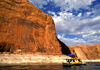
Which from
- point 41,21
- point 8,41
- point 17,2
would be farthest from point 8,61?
point 17,2

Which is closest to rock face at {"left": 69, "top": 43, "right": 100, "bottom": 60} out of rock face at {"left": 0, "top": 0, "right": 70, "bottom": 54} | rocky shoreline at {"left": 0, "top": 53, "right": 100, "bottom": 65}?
rock face at {"left": 0, "top": 0, "right": 70, "bottom": 54}

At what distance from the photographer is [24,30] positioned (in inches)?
1549

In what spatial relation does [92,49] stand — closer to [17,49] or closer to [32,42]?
[32,42]

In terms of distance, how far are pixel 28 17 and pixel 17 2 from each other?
9.18 meters

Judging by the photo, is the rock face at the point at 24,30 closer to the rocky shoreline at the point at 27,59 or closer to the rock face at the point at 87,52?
the rocky shoreline at the point at 27,59

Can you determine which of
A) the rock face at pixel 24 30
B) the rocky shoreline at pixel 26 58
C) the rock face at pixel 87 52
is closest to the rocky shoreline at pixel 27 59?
the rocky shoreline at pixel 26 58

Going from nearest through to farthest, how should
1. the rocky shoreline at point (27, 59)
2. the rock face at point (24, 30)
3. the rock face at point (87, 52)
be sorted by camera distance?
the rocky shoreline at point (27, 59)
the rock face at point (24, 30)
the rock face at point (87, 52)

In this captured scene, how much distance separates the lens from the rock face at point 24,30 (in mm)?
35625

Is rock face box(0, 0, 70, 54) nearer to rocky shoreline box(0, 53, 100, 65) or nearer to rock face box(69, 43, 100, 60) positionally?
rocky shoreline box(0, 53, 100, 65)

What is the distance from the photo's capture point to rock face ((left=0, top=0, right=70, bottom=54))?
117 feet

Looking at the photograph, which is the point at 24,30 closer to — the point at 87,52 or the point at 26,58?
the point at 26,58

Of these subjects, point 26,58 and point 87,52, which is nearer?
point 26,58

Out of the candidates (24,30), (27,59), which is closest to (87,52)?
(24,30)

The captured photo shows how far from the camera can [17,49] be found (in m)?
34.7
